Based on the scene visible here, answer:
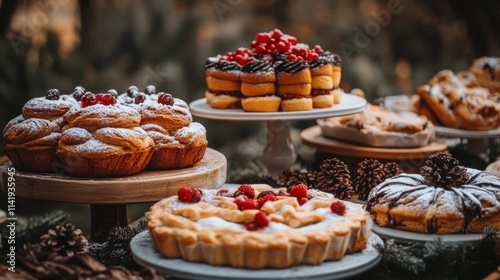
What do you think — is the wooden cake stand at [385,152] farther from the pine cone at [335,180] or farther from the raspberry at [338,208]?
the raspberry at [338,208]

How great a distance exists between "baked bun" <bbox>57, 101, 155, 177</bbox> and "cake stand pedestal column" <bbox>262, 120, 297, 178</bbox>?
2.98 ft

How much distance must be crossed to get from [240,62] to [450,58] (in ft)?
10.2

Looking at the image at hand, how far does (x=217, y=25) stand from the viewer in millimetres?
4207

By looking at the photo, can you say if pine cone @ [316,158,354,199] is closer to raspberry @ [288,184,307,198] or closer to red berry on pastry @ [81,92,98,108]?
raspberry @ [288,184,307,198]

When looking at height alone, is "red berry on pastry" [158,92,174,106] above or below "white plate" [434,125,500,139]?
above

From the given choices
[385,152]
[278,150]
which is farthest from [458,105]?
[278,150]

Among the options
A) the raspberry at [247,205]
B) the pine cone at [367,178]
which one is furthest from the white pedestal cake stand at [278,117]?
the raspberry at [247,205]

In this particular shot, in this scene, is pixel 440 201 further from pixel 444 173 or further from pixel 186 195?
pixel 186 195

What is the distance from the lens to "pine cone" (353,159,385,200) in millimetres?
2289

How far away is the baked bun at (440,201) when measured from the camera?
1.80 metres

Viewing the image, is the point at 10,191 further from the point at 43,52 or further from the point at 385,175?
the point at 43,52

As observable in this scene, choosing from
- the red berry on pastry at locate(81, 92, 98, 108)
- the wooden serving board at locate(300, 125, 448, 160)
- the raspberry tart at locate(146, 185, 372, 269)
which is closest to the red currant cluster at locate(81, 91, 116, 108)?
the red berry on pastry at locate(81, 92, 98, 108)

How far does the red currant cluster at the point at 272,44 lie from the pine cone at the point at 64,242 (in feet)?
4.27

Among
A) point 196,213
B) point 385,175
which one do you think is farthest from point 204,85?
point 196,213
